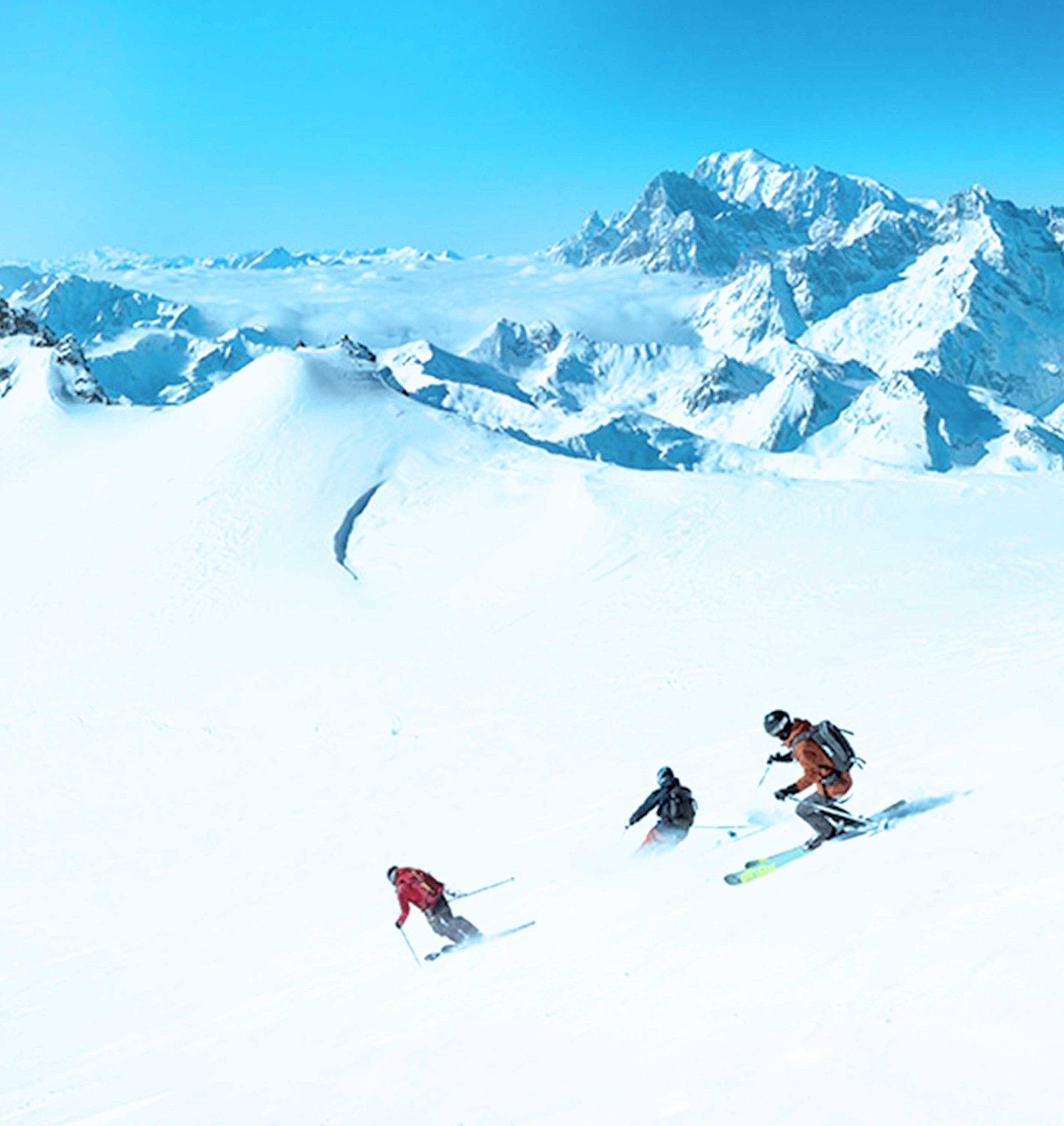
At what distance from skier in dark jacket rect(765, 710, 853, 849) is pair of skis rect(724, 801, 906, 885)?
7 centimetres

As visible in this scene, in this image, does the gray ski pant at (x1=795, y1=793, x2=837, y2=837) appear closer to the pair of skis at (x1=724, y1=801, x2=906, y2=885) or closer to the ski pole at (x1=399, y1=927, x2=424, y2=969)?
the pair of skis at (x1=724, y1=801, x2=906, y2=885)

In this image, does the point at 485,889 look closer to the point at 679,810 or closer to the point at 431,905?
the point at 431,905

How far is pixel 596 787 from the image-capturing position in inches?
585

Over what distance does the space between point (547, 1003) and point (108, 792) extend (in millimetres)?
16231

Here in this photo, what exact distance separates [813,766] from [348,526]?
1177 inches

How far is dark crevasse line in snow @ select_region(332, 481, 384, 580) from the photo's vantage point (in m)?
33.6

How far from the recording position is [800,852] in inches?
361

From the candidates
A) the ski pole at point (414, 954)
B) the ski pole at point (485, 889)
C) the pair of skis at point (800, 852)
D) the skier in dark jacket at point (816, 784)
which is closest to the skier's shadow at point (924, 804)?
the pair of skis at point (800, 852)

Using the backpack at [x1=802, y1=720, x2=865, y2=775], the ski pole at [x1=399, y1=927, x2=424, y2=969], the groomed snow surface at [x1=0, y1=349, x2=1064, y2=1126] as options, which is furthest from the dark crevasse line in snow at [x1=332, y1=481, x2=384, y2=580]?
the backpack at [x1=802, y1=720, x2=865, y2=775]

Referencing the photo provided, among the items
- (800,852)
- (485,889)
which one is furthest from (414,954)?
(800,852)

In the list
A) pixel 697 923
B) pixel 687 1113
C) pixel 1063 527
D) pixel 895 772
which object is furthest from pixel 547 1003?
pixel 1063 527

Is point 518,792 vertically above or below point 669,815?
above

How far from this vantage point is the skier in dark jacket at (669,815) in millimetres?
11148

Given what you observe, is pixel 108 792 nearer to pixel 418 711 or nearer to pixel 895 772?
pixel 418 711
